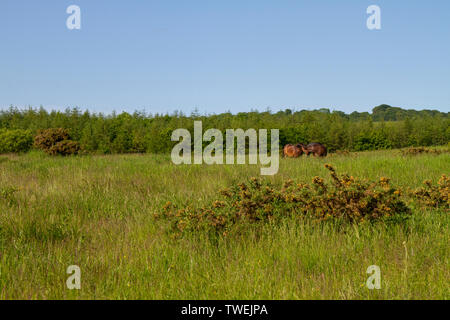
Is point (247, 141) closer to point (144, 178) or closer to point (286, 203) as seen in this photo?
point (144, 178)

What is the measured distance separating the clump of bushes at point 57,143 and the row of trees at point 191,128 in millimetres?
4726

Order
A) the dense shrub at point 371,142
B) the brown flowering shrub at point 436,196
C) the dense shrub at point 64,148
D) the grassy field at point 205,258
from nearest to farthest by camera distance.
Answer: the grassy field at point 205,258 < the brown flowering shrub at point 436,196 < the dense shrub at point 64,148 < the dense shrub at point 371,142

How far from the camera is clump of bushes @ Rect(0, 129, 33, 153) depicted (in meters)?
25.1

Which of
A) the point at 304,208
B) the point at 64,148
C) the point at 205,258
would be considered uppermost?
the point at 64,148

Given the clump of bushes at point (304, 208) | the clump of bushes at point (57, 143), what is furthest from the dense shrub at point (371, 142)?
the clump of bushes at point (304, 208)

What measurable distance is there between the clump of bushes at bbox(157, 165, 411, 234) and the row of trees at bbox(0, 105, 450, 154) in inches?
863

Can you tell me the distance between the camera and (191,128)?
28281 millimetres

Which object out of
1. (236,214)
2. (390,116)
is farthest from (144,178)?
(390,116)

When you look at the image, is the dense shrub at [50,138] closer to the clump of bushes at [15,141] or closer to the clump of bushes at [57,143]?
the clump of bushes at [57,143]

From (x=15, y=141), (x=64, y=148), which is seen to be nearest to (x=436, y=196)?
(x=64, y=148)

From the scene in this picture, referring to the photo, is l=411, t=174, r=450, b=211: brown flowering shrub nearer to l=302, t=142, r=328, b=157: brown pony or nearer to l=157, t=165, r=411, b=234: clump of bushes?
l=157, t=165, r=411, b=234: clump of bushes

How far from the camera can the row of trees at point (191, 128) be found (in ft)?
88.6

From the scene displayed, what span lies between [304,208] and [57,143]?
1838 cm

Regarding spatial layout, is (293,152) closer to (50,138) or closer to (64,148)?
(64,148)
